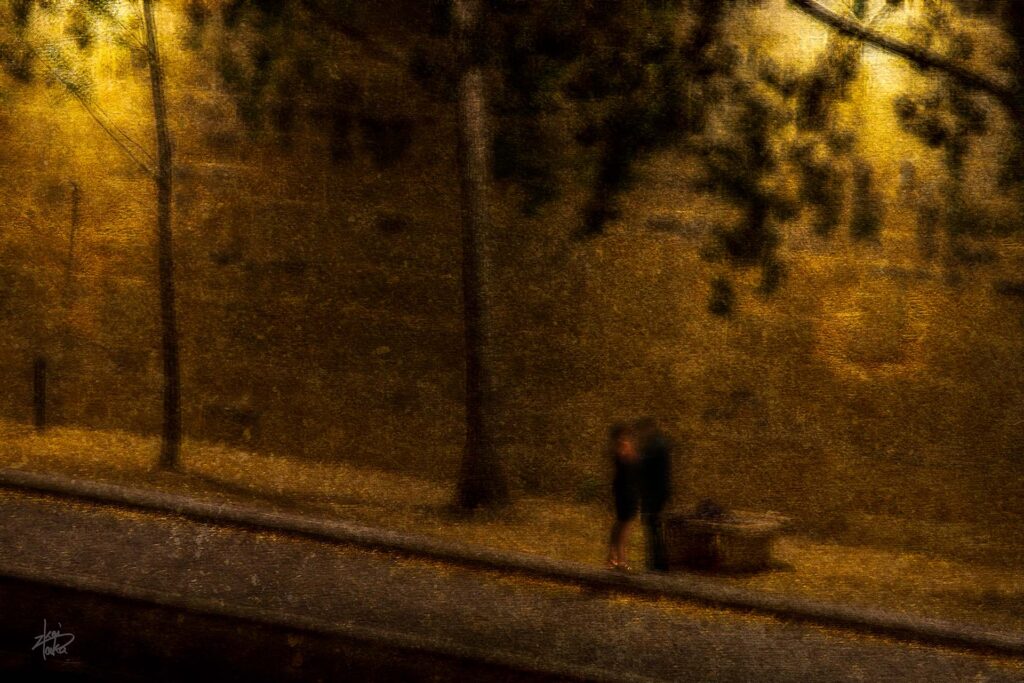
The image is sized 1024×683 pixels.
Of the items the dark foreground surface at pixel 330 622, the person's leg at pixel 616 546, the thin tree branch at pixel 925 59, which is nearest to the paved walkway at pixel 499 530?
the dark foreground surface at pixel 330 622

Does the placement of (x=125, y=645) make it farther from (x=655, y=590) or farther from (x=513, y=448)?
(x=513, y=448)

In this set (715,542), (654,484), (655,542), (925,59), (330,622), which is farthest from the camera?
(715,542)

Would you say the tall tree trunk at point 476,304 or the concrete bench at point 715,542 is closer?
the concrete bench at point 715,542

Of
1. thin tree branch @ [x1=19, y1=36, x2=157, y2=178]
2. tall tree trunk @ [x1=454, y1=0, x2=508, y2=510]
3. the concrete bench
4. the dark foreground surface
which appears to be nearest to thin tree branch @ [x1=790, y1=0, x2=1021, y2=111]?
tall tree trunk @ [x1=454, y1=0, x2=508, y2=510]

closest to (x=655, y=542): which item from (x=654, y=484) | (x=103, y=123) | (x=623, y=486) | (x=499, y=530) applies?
(x=654, y=484)

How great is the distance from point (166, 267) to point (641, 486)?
664 cm

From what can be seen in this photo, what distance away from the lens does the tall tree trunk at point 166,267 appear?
1452 cm

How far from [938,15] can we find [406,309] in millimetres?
6668

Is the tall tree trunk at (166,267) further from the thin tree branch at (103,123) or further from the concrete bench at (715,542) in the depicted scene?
the concrete bench at (715,542)

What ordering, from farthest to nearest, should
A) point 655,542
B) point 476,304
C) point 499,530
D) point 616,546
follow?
point 476,304 < point 499,530 < point 655,542 < point 616,546

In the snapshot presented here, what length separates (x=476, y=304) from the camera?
1354 centimetres

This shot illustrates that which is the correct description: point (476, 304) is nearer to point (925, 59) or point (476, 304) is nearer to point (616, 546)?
point (616, 546)
